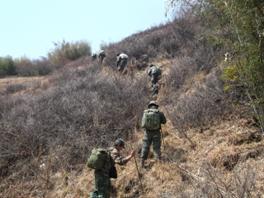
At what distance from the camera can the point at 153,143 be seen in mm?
10852

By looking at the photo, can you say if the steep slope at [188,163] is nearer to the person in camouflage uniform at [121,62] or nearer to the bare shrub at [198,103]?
the bare shrub at [198,103]

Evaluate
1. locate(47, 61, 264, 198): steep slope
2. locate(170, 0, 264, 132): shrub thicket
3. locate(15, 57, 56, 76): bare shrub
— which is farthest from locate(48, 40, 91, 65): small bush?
locate(170, 0, 264, 132): shrub thicket

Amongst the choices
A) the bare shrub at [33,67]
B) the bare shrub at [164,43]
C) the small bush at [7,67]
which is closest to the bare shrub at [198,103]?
the bare shrub at [164,43]

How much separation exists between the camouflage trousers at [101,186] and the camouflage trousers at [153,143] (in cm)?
156

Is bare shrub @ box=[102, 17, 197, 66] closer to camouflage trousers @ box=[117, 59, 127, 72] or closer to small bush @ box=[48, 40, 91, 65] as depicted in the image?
camouflage trousers @ box=[117, 59, 127, 72]

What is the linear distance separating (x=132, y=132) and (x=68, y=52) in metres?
16.3

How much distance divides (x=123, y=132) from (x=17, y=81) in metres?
12.9

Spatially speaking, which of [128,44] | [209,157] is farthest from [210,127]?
[128,44]

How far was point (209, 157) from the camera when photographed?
34.3ft

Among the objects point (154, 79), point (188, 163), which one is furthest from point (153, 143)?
point (154, 79)

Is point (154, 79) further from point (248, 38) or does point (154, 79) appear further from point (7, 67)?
point (7, 67)

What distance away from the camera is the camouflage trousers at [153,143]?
10781 mm

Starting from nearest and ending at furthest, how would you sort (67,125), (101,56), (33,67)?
(67,125) < (101,56) < (33,67)

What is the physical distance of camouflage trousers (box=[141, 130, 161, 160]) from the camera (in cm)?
1078
